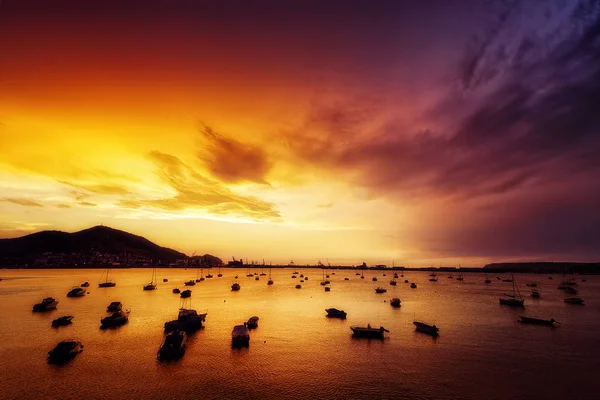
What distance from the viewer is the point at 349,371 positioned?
136 feet

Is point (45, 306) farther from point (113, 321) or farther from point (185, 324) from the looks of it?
point (185, 324)

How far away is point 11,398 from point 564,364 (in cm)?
7140

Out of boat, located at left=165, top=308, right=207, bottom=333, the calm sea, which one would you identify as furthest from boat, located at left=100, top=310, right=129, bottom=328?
boat, located at left=165, top=308, right=207, bottom=333

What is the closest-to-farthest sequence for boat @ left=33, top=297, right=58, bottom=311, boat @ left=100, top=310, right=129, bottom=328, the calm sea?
the calm sea < boat @ left=100, top=310, right=129, bottom=328 < boat @ left=33, top=297, right=58, bottom=311

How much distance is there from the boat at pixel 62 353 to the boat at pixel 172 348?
12.1 meters

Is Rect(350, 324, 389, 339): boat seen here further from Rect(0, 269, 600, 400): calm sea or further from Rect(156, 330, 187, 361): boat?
Rect(156, 330, 187, 361): boat

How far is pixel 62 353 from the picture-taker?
43.8 meters

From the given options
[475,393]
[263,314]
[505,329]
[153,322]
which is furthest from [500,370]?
[153,322]

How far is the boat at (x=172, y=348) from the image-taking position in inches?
1780

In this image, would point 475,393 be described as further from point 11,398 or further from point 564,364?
A: point 11,398

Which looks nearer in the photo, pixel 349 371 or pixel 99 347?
pixel 349 371

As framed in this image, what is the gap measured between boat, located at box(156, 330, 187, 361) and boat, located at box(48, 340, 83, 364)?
1214cm

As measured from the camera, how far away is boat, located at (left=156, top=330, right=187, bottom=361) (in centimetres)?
4522

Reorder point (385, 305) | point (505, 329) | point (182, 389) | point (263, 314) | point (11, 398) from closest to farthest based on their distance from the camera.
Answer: point (11, 398) → point (182, 389) → point (505, 329) → point (263, 314) → point (385, 305)
